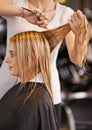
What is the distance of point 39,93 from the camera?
1.76 meters

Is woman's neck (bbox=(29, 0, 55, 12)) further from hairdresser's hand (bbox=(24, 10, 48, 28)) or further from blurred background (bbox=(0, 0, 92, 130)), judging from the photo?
blurred background (bbox=(0, 0, 92, 130))

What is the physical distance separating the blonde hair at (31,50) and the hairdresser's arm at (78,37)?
5.7 inches

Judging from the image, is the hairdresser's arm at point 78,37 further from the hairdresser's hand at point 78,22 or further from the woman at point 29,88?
the woman at point 29,88

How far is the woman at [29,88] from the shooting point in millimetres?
1690

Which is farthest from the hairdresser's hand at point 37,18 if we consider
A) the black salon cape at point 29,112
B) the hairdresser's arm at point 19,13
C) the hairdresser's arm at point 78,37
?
the black salon cape at point 29,112

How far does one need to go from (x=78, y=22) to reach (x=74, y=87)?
3034mm

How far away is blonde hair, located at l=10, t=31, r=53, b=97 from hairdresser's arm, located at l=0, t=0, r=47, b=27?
61 mm

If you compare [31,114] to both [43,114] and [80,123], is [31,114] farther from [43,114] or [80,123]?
[80,123]

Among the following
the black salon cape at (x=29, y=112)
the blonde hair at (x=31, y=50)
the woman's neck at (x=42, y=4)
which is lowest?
the black salon cape at (x=29, y=112)

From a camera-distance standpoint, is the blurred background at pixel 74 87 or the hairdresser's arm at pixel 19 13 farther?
the blurred background at pixel 74 87

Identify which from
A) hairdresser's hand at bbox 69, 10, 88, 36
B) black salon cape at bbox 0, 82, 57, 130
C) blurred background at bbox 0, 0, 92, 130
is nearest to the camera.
Answer: hairdresser's hand at bbox 69, 10, 88, 36

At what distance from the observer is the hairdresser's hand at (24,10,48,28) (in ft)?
5.41

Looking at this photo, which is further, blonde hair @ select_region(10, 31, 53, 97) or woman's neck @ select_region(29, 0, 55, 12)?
woman's neck @ select_region(29, 0, 55, 12)

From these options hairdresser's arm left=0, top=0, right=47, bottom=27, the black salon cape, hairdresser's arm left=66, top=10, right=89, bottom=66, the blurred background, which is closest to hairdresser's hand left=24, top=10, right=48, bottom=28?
hairdresser's arm left=0, top=0, right=47, bottom=27
